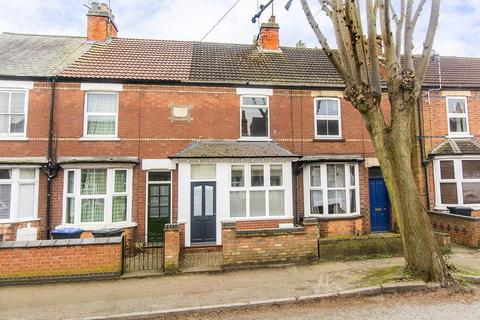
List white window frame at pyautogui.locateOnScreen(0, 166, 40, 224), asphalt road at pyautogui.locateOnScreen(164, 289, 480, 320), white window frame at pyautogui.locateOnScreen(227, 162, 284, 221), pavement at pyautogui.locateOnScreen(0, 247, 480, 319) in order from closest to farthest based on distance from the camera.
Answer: asphalt road at pyautogui.locateOnScreen(164, 289, 480, 320)
pavement at pyautogui.locateOnScreen(0, 247, 480, 319)
white window frame at pyautogui.locateOnScreen(0, 166, 40, 224)
white window frame at pyautogui.locateOnScreen(227, 162, 284, 221)

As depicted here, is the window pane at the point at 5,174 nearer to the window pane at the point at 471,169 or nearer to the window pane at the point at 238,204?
the window pane at the point at 238,204

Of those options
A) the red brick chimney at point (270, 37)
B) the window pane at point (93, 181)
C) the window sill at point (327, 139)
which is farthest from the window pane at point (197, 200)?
the red brick chimney at point (270, 37)

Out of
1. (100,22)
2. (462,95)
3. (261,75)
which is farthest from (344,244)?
(100,22)

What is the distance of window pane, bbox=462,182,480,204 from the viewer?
11.5 meters

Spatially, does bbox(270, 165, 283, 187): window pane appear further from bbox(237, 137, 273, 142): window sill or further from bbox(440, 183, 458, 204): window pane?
bbox(440, 183, 458, 204): window pane

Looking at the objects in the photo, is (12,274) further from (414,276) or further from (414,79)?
(414,79)

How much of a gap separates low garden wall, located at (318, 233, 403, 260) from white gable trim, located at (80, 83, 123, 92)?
8.56 metres

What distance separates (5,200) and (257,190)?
8.20m

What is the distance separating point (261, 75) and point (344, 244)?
7.29 metres

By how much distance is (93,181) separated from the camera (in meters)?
10.2

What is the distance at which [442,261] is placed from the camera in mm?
6012

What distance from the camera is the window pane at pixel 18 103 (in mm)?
10281

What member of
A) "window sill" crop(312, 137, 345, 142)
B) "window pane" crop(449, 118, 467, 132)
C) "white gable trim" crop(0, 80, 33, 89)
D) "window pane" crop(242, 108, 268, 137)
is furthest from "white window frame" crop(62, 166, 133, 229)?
"window pane" crop(449, 118, 467, 132)

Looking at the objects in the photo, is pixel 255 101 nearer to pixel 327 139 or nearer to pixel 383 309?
pixel 327 139
